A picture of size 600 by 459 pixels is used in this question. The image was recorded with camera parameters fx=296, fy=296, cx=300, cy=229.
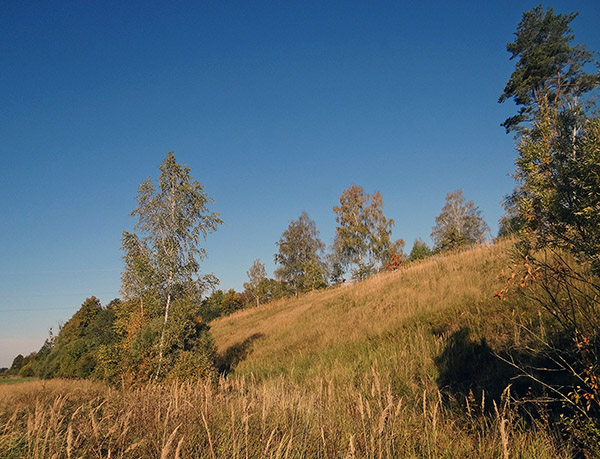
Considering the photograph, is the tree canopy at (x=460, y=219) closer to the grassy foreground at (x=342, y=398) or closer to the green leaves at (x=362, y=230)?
the green leaves at (x=362, y=230)

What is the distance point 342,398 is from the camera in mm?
5355

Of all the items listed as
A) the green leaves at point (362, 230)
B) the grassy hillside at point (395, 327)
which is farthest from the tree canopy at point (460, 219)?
the grassy hillside at point (395, 327)

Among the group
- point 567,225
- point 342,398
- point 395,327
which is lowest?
point 342,398

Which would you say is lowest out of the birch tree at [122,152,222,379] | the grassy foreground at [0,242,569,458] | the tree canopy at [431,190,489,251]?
the grassy foreground at [0,242,569,458]

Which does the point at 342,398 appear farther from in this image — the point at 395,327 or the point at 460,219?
the point at 460,219

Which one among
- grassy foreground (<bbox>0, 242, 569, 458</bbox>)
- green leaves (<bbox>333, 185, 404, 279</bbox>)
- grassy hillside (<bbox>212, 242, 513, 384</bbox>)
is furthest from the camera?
green leaves (<bbox>333, 185, 404, 279</bbox>)

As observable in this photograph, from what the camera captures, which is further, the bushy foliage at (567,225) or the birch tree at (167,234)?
the birch tree at (167,234)

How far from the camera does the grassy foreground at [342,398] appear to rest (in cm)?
279

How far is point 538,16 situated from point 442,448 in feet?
104

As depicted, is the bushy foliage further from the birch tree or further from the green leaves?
the green leaves

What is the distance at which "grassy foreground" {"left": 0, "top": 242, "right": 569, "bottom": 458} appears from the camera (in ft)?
9.16

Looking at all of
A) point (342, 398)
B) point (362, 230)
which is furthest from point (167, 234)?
point (362, 230)

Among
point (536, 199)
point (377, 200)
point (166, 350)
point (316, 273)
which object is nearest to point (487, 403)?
point (536, 199)

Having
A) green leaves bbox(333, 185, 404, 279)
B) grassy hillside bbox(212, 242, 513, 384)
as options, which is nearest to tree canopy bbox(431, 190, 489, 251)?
green leaves bbox(333, 185, 404, 279)
